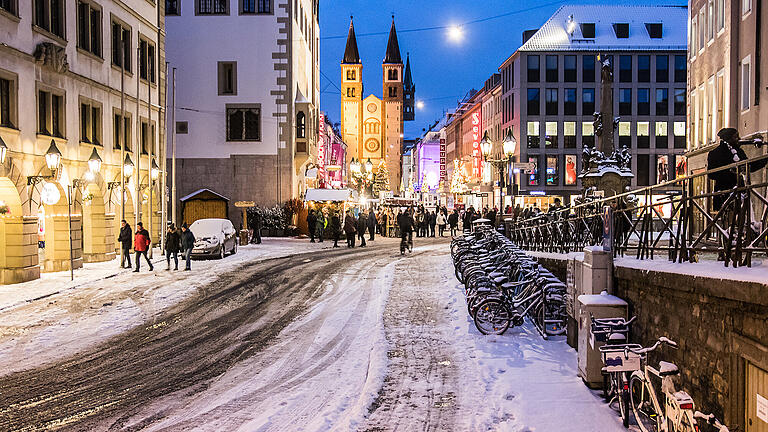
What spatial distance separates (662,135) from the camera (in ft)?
217

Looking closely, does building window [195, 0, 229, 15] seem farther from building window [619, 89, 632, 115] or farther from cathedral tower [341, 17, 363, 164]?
cathedral tower [341, 17, 363, 164]

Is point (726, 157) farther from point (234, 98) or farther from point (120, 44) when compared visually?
point (234, 98)

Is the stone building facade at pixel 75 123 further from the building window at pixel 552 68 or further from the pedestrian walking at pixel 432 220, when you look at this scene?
the building window at pixel 552 68

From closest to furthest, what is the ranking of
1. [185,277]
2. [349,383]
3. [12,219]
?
1. [349,383]
2. [12,219]
3. [185,277]

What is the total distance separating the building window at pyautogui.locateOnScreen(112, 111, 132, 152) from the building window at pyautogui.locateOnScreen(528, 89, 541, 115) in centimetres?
4473

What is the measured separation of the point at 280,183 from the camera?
4459cm

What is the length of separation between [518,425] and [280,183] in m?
38.2

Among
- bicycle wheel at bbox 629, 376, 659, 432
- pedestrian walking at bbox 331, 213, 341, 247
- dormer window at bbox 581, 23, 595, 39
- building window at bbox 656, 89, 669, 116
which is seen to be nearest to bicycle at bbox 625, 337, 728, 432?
bicycle wheel at bbox 629, 376, 659, 432

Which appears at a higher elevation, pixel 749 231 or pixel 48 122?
pixel 48 122

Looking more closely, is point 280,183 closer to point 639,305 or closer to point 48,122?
point 48,122

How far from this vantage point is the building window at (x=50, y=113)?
22.2m

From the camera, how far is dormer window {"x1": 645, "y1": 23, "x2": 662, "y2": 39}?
67.1 m

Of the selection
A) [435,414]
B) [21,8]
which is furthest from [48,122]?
[435,414]

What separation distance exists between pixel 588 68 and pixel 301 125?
3185 centimetres
